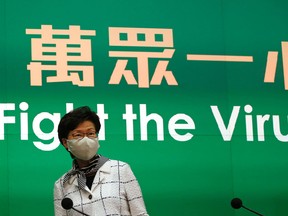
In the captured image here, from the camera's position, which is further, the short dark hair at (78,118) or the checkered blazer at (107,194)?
the short dark hair at (78,118)

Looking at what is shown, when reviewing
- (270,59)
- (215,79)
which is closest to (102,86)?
(215,79)

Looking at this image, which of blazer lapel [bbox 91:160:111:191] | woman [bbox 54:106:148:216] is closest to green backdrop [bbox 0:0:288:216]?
woman [bbox 54:106:148:216]

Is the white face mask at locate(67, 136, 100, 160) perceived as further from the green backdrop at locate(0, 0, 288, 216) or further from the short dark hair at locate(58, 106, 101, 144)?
the green backdrop at locate(0, 0, 288, 216)

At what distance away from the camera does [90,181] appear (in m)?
3.91

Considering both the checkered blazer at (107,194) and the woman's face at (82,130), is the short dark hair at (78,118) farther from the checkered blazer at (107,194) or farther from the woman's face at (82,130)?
the checkered blazer at (107,194)

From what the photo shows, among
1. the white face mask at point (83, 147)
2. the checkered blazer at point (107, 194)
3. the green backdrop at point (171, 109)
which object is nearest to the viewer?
the checkered blazer at point (107, 194)

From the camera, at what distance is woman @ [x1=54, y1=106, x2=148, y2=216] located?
3816 mm

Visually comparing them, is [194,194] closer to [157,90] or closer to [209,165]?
[209,165]

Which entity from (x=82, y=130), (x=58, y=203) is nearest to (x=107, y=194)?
(x=58, y=203)

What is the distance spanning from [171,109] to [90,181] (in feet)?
5.96

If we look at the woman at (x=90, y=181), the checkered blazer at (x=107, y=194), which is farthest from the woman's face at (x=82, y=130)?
the checkered blazer at (x=107, y=194)

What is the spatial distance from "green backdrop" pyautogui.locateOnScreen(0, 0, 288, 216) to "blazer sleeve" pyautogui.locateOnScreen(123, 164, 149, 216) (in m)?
1.58

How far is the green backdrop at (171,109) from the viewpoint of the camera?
5410 millimetres

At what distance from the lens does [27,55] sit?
5492 mm
